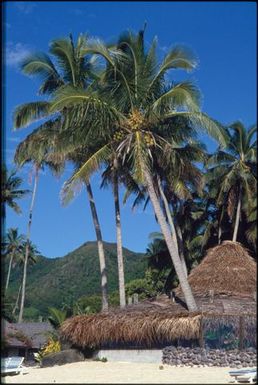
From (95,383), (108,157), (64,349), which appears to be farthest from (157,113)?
(95,383)

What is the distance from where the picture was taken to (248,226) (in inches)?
1098

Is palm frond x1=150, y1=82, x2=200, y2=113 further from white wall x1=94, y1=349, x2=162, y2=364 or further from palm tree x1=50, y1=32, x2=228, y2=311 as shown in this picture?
white wall x1=94, y1=349, x2=162, y2=364

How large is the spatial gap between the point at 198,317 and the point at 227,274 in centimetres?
469

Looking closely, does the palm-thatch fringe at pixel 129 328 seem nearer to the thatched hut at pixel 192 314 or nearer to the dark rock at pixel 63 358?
the thatched hut at pixel 192 314

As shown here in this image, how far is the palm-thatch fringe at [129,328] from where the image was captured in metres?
18.5

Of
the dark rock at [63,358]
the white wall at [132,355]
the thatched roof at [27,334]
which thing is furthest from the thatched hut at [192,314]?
the thatched roof at [27,334]

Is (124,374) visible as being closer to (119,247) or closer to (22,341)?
(119,247)

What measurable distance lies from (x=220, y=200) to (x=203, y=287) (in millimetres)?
5656

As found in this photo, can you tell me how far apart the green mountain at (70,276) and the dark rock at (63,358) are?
37.6 metres

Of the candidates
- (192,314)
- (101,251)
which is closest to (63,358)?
(192,314)

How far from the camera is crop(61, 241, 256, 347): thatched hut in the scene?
18359mm

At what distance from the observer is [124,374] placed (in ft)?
54.6

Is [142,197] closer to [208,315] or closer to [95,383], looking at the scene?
[208,315]

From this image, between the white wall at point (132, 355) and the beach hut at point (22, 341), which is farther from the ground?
the white wall at point (132, 355)
